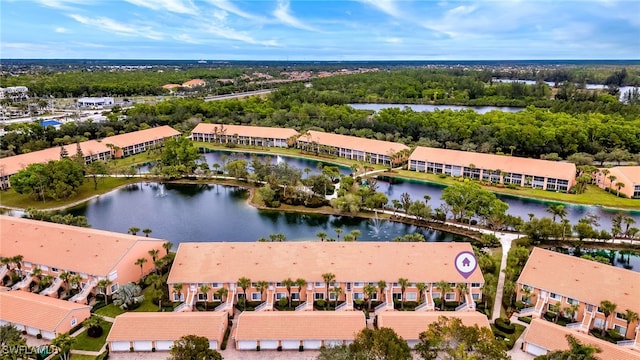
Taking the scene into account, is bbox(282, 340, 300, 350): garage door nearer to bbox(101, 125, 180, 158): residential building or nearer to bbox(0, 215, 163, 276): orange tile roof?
bbox(0, 215, 163, 276): orange tile roof

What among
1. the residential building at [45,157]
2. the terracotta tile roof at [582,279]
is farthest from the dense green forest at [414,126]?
the terracotta tile roof at [582,279]

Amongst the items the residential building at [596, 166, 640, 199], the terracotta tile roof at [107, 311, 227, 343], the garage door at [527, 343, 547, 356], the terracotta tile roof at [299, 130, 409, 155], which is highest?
the terracotta tile roof at [299, 130, 409, 155]

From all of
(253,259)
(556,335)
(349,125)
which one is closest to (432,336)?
(556,335)

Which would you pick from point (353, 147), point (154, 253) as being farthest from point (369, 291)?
point (353, 147)

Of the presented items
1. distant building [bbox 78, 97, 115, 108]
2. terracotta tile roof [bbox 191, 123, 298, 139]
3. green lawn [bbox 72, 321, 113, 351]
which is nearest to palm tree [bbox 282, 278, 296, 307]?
green lawn [bbox 72, 321, 113, 351]

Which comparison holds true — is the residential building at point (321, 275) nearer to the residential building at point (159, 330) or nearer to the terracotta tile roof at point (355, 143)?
the residential building at point (159, 330)

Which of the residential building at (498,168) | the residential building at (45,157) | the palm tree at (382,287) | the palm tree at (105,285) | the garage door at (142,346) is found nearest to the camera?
the garage door at (142,346)
